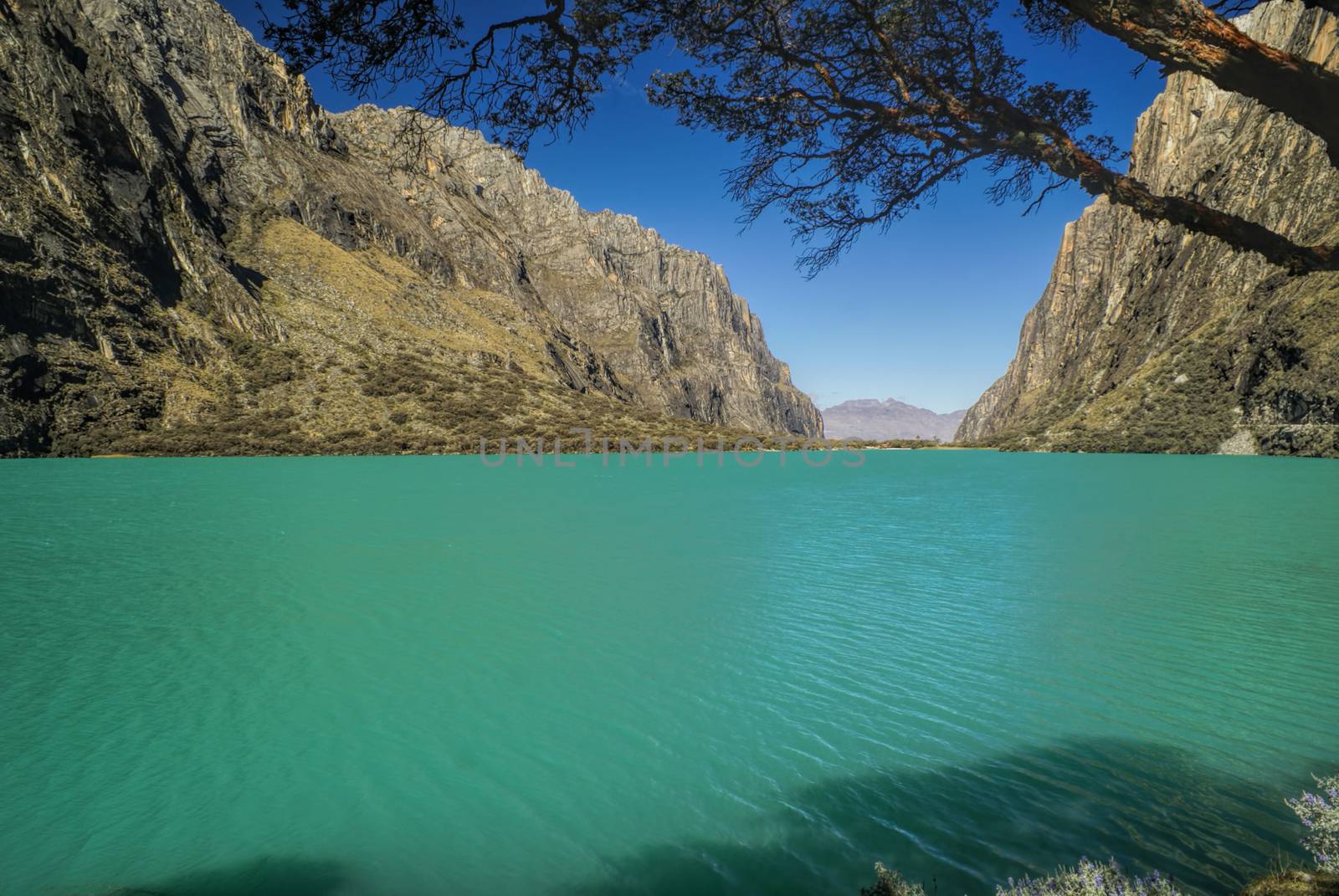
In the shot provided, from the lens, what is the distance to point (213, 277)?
303 feet

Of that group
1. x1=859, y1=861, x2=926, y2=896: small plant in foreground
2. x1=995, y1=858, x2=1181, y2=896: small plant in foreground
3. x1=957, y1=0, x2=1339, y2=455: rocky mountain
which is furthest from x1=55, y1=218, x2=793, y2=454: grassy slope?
x1=957, y1=0, x2=1339, y2=455: rocky mountain

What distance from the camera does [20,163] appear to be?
68.4 meters

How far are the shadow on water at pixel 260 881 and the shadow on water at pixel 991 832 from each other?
82.0 inches

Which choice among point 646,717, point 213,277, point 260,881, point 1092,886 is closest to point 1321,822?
point 1092,886

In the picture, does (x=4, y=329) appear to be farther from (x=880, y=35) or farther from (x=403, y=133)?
(x=880, y=35)

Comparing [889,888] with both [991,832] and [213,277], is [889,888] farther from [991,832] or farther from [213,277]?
[213,277]

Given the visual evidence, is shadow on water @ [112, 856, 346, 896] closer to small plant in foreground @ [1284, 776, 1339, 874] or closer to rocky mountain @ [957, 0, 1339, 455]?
small plant in foreground @ [1284, 776, 1339, 874]

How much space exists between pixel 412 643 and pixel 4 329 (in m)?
79.8

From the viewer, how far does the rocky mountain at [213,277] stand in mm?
66438

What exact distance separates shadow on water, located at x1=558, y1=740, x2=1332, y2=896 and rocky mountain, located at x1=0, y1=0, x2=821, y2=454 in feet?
118

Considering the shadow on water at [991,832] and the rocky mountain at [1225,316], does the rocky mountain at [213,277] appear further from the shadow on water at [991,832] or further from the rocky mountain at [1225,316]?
the rocky mountain at [1225,316]

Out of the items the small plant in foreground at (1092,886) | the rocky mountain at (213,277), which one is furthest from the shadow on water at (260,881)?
the rocky mountain at (213,277)

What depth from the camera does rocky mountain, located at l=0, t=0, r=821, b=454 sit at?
66.4 meters

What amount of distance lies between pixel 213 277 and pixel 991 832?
11722 centimetres
